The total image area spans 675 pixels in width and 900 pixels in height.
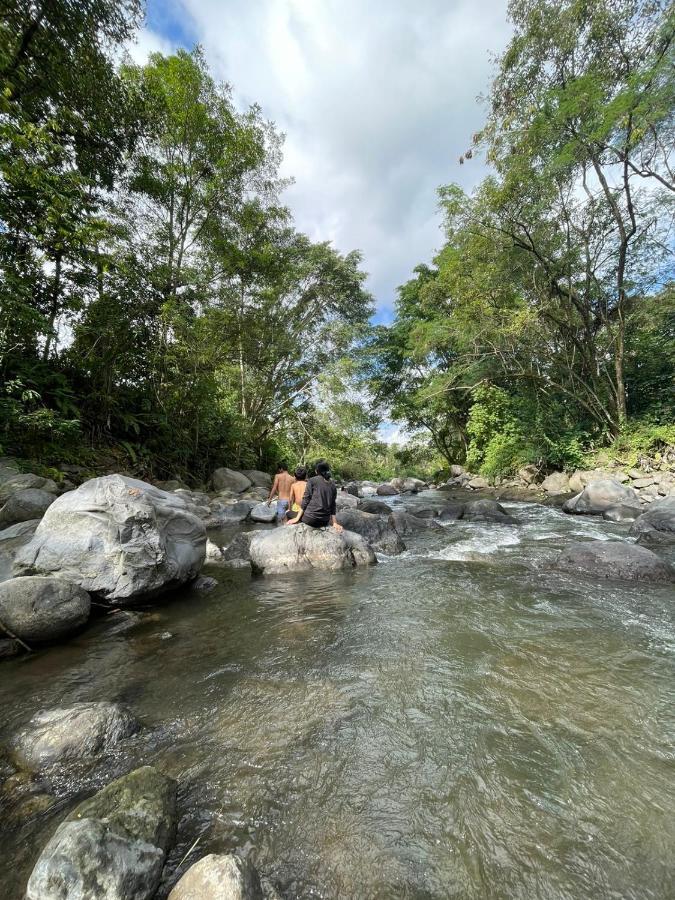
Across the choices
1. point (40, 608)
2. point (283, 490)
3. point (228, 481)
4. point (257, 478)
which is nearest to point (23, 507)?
point (40, 608)

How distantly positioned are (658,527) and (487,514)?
12.1ft

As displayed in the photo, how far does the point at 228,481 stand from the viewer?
46.4 feet

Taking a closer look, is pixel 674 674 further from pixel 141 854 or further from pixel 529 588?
pixel 141 854

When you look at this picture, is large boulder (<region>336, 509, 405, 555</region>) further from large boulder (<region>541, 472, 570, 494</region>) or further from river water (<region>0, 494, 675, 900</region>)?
large boulder (<region>541, 472, 570, 494</region>)

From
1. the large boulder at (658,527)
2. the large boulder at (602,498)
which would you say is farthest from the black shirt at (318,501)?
the large boulder at (602,498)

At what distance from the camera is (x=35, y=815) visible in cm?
172

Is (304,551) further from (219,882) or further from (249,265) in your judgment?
(249,265)

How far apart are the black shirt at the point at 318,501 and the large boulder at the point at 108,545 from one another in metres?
2.26

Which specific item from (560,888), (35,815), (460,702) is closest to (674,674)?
(460,702)

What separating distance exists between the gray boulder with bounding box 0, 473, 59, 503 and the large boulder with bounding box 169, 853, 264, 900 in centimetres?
715

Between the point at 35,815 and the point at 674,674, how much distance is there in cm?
413

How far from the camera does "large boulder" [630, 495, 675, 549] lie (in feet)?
22.3

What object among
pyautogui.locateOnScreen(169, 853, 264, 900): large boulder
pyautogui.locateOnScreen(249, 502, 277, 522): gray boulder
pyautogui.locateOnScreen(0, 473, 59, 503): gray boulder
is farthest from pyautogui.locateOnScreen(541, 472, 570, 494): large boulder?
pyautogui.locateOnScreen(0, 473, 59, 503): gray boulder

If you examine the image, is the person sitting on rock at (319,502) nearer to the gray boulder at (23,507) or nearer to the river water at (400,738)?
the river water at (400,738)
